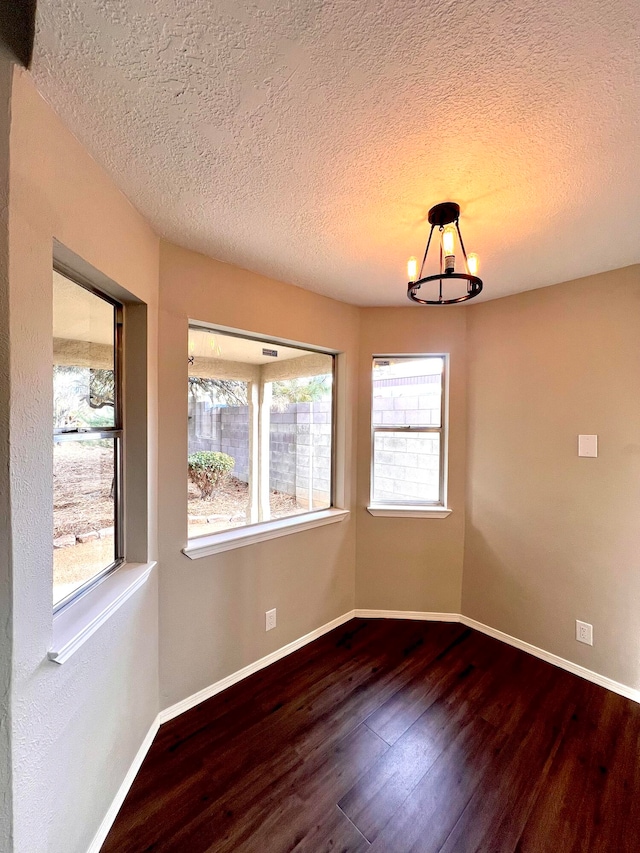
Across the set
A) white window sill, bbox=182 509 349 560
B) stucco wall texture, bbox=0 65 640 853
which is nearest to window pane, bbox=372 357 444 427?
stucco wall texture, bbox=0 65 640 853

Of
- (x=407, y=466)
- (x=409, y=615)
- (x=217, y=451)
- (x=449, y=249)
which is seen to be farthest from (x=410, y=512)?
(x=449, y=249)

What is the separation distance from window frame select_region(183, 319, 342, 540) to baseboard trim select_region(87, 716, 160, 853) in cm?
83

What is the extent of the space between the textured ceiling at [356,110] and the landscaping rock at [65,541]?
4.34 ft

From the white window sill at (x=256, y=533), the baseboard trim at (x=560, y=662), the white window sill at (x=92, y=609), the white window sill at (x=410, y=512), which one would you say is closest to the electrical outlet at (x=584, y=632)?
the baseboard trim at (x=560, y=662)

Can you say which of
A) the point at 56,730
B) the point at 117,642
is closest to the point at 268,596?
the point at 117,642

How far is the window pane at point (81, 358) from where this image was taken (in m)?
1.12

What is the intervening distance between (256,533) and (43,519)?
117cm

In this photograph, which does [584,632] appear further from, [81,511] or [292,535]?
[81,511]

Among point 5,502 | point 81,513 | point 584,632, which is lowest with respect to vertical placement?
point 584,632

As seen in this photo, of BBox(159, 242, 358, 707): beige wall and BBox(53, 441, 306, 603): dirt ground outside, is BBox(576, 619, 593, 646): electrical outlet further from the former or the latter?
BBox(53, 441, 306, 603): dirt ground outside

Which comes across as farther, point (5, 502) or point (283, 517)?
point (283, 517)

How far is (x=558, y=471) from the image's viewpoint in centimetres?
205

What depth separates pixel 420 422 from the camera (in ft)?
8.27

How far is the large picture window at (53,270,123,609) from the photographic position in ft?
3.72
